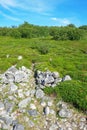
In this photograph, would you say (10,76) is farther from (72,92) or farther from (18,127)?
(18,127)

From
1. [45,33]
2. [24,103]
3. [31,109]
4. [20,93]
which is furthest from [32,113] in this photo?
[45,33]

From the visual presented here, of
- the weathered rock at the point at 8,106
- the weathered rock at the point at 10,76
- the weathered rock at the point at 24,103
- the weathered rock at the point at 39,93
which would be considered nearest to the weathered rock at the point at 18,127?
the weathered rock at the point at 8,106

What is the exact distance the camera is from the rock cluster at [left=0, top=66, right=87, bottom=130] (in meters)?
17.1

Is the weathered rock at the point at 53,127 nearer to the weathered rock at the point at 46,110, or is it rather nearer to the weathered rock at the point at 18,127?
the weathered rock at the point at 46,110

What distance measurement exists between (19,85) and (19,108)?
9.90 feet

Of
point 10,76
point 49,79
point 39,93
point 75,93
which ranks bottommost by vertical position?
point 39,93

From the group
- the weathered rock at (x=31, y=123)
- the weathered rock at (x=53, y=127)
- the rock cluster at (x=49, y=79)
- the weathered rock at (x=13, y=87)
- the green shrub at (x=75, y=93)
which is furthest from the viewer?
the rock cluster at (x=49, y=79)

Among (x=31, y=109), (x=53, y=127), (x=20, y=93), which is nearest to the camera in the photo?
(x=53, y=127)

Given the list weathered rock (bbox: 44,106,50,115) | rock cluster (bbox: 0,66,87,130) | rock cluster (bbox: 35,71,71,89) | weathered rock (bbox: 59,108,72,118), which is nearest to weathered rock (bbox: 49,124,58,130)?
rock cluster (bbox: 0,66,87,130)

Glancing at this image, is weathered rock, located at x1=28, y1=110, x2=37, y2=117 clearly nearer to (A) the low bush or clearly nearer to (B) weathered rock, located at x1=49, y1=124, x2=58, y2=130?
(B) weathered rock, located at x1=49, y1=124, x2=58, y2=130

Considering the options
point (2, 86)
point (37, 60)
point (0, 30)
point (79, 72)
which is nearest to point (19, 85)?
point (2, 86)

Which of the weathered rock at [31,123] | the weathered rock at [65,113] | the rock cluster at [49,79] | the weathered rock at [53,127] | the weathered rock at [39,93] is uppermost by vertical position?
the rock cluster at [49,79]

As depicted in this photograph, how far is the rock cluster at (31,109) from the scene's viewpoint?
1711 cm

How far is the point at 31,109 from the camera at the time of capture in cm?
1844
